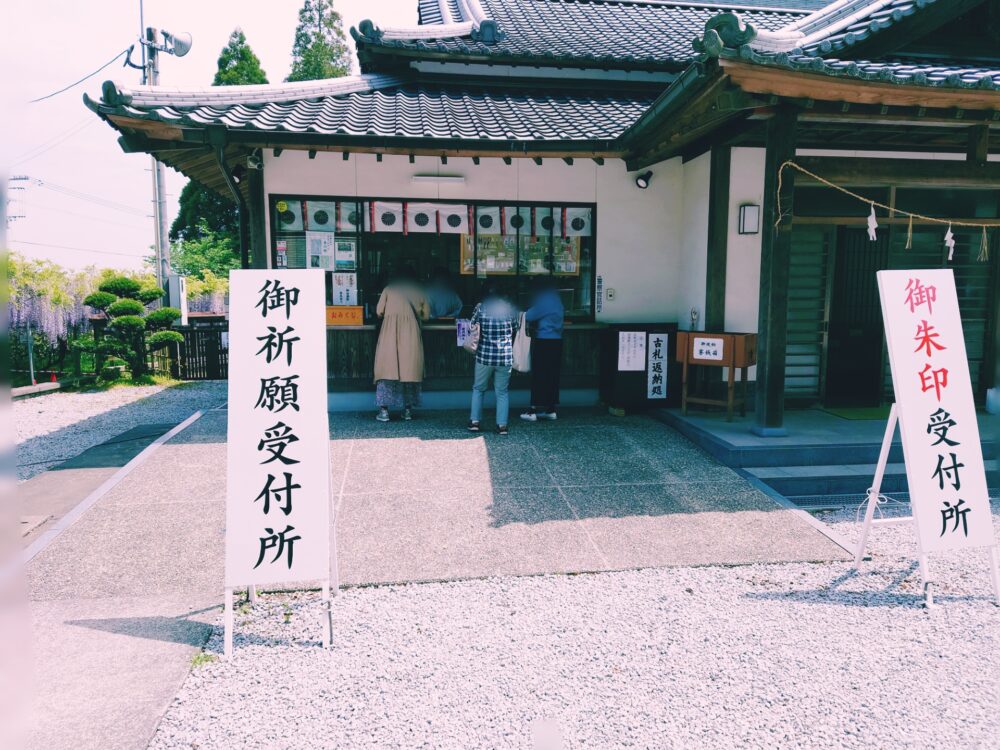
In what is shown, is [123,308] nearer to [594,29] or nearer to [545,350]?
[545,350]

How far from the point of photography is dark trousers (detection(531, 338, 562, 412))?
8500 mm

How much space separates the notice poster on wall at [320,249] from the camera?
890 cm

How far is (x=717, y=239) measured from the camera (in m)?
8.29

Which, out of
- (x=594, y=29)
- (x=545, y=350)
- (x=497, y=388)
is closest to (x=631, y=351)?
(x=545, y=350)

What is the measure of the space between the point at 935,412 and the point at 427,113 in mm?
7040

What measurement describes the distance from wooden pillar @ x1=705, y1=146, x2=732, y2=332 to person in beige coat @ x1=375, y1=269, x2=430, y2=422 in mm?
3705

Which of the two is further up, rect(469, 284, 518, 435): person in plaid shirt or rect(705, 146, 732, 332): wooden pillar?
rect(705, 146, 732, 332): wooden pillar

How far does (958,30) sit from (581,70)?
511 cm

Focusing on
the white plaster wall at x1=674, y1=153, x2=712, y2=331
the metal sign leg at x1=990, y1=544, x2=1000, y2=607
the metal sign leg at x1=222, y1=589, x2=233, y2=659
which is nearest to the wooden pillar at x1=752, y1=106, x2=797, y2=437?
the white plaster wall at x1=674, y1=153, x2=712, y2=331

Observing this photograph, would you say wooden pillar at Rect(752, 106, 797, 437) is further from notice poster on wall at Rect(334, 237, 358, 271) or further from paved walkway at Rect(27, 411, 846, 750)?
notice poster on wall at Rect(334, 237, 358, 271)

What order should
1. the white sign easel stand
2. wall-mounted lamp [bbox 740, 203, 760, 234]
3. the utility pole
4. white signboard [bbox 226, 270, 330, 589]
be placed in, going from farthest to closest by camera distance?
1. the utility pole
2. wall-mounted lamp [bbox 740, 203, 760, 234]
3. the white sign easel stand
4. white signboard [bbox 226, 270, 330, 589]

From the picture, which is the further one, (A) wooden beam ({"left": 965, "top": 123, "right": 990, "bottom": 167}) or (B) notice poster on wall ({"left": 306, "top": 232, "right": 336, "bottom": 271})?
(B) notice poster on wall ({"left": 306, "top": 232, "right": 336, "bottom": 271})

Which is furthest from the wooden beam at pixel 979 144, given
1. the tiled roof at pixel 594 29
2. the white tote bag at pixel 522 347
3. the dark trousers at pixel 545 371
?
the white tote bag at pixel 522 347

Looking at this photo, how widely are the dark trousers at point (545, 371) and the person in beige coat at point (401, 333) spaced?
4.87ft
